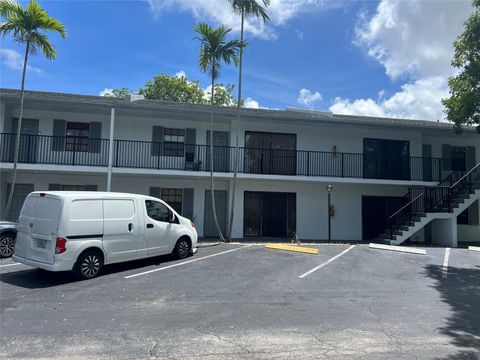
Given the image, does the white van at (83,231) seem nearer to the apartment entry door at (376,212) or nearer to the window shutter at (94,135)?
the window shutter at (94,135)

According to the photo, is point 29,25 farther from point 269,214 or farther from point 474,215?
point 474,215

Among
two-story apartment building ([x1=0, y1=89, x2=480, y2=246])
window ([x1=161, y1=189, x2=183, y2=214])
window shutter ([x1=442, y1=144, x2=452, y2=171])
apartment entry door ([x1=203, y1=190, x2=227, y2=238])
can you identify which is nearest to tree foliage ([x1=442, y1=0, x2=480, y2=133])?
two-story apartment building ([x1=0, y1=89, x2=480, y2=246])

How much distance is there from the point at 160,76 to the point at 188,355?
32.1m

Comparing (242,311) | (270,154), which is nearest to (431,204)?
(270,154)

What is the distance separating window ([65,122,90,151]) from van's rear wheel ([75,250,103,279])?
8.75 m

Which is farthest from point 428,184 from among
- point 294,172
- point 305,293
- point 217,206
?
point 305,293

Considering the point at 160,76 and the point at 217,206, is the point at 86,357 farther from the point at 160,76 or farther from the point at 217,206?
the point at 160,76

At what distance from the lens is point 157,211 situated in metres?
10.2

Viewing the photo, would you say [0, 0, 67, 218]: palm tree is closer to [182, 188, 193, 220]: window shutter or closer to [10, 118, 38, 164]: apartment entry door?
[10, 118, 38, 164]: apartment entry door

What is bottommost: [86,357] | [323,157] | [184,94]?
[86,357]

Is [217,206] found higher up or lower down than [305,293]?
higher up

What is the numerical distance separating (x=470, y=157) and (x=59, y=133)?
19.6m

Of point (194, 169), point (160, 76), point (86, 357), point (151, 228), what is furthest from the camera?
point (160, 76)

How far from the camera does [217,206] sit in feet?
55.0
